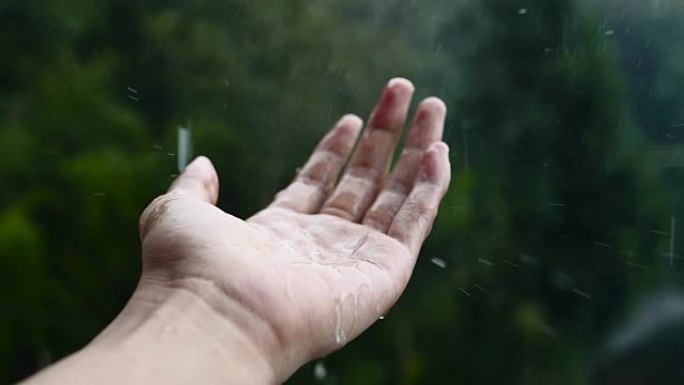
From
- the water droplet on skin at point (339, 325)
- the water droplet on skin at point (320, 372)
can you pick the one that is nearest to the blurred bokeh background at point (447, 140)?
the water droplet on skin at point (320, 372)

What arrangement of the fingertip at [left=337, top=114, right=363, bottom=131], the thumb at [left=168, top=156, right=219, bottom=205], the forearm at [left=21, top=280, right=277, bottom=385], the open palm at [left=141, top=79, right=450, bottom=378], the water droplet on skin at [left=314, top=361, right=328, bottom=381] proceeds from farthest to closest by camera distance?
the water droplet on skin at [left=314, top=361, right=328, bottom=381]
the fingertip at [left=337, top=114, right=363, bottom=131]
the thumb at [left=168, top=156, right=219, bottom=205]
the open palm at [left=141, top=79, right=450, bottom=378]
the forearm at [left=21, top=280, right=277, bottom=385]

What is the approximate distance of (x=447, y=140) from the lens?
1461mm

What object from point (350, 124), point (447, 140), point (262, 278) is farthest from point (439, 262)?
point (262, 278)

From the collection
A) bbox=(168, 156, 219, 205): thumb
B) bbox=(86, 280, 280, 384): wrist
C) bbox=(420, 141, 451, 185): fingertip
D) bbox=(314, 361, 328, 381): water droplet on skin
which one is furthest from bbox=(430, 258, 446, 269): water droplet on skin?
bbox=(86, 280, 280, 384): wrist

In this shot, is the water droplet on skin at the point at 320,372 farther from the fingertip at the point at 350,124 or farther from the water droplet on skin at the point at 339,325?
the water droplet on skin at the point at 339,325

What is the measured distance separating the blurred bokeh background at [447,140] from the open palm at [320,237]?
0.32 metres

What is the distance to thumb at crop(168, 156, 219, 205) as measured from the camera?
36.7 inches

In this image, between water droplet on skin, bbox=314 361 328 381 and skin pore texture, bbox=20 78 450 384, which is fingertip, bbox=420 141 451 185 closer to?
skin pore texture, bbox=20 78 450 384

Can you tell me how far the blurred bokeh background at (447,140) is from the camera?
1.38 meters

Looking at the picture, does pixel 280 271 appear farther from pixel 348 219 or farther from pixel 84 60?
pixel 84 60

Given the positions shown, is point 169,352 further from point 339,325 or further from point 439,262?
point 439,262

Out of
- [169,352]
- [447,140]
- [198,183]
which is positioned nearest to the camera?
[169,352]

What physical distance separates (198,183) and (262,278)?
28 centimetres

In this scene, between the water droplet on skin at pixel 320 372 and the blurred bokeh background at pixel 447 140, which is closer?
the blurred bokeh background at pixel 447 140
